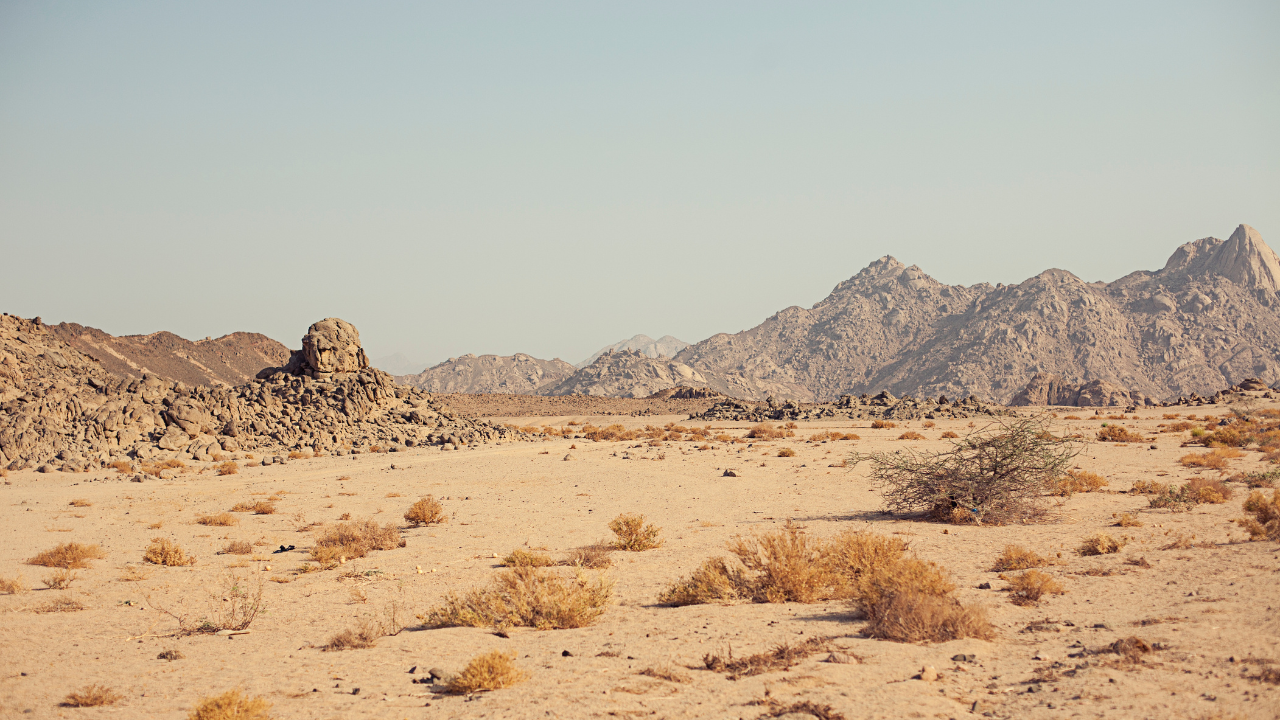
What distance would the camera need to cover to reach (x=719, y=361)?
538 feet

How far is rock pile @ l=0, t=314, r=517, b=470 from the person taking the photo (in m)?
26.6

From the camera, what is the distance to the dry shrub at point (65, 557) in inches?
494

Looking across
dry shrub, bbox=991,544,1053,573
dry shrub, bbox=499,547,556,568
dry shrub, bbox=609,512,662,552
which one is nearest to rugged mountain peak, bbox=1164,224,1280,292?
dry shrub, bbox=991,544,1053,573

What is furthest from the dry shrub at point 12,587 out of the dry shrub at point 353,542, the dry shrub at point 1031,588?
the dry shrub at point 1031,588

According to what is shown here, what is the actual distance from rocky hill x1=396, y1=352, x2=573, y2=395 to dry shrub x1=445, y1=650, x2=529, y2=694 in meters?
131

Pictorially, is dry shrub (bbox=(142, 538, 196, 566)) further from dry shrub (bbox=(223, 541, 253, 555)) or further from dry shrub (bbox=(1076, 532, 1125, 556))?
A: dry shrub (bbox=(1076, 532, 1125, 556))

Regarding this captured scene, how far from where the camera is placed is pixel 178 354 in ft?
279

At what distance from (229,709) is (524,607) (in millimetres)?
3471

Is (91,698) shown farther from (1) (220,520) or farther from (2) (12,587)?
(1) (220,520)

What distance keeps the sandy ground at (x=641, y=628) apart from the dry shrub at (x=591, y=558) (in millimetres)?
337

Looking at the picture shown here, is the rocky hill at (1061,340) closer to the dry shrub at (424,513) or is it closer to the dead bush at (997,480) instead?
the dead bush at (997,480)

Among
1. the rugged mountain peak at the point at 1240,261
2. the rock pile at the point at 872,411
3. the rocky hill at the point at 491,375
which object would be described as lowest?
the rock pile at the point at 872,411

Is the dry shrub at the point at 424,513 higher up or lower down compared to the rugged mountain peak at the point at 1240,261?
lower down

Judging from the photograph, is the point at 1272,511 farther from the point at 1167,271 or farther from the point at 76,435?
the point at 1167,271
